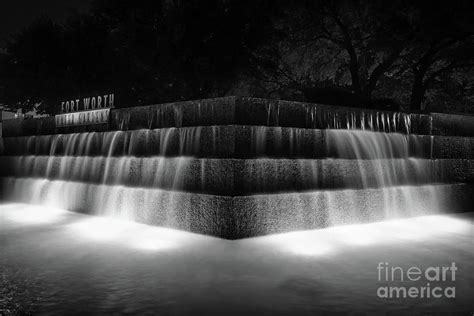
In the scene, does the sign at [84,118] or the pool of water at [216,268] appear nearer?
the pool of water at [216,268]

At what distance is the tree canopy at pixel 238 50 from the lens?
2697cm

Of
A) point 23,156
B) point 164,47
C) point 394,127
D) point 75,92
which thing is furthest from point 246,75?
point 394,127

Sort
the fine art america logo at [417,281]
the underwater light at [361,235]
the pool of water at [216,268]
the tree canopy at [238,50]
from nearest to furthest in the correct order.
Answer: the pool of water at [216,268] < the fine art america logo at [417,281] < the underwater light at [361,235] < the tree canopy at [238,50]

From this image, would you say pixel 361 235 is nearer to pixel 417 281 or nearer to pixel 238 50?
pixel 417 281

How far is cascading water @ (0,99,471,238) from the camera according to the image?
29.5 feet

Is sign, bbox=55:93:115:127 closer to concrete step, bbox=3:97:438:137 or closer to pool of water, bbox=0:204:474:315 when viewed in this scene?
concrete step, bbox=3:97:438:137

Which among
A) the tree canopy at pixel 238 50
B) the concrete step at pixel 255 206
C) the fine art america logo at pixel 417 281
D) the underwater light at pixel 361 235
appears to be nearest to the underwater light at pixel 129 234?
the concrete step at pixel 255 206

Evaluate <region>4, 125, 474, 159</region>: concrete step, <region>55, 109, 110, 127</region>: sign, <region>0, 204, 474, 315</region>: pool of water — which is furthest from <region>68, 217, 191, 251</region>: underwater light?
<region>55, 109, 110, 127</region>: sign

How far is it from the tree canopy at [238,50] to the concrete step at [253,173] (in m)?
13.3

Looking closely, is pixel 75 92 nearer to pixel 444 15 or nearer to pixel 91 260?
pixel 444 15

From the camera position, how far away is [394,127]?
13.1 metres

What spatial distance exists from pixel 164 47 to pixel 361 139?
24009 mm

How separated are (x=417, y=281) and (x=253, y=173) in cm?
409

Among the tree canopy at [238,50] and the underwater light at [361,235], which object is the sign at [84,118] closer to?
the underwater light at [361,235]
